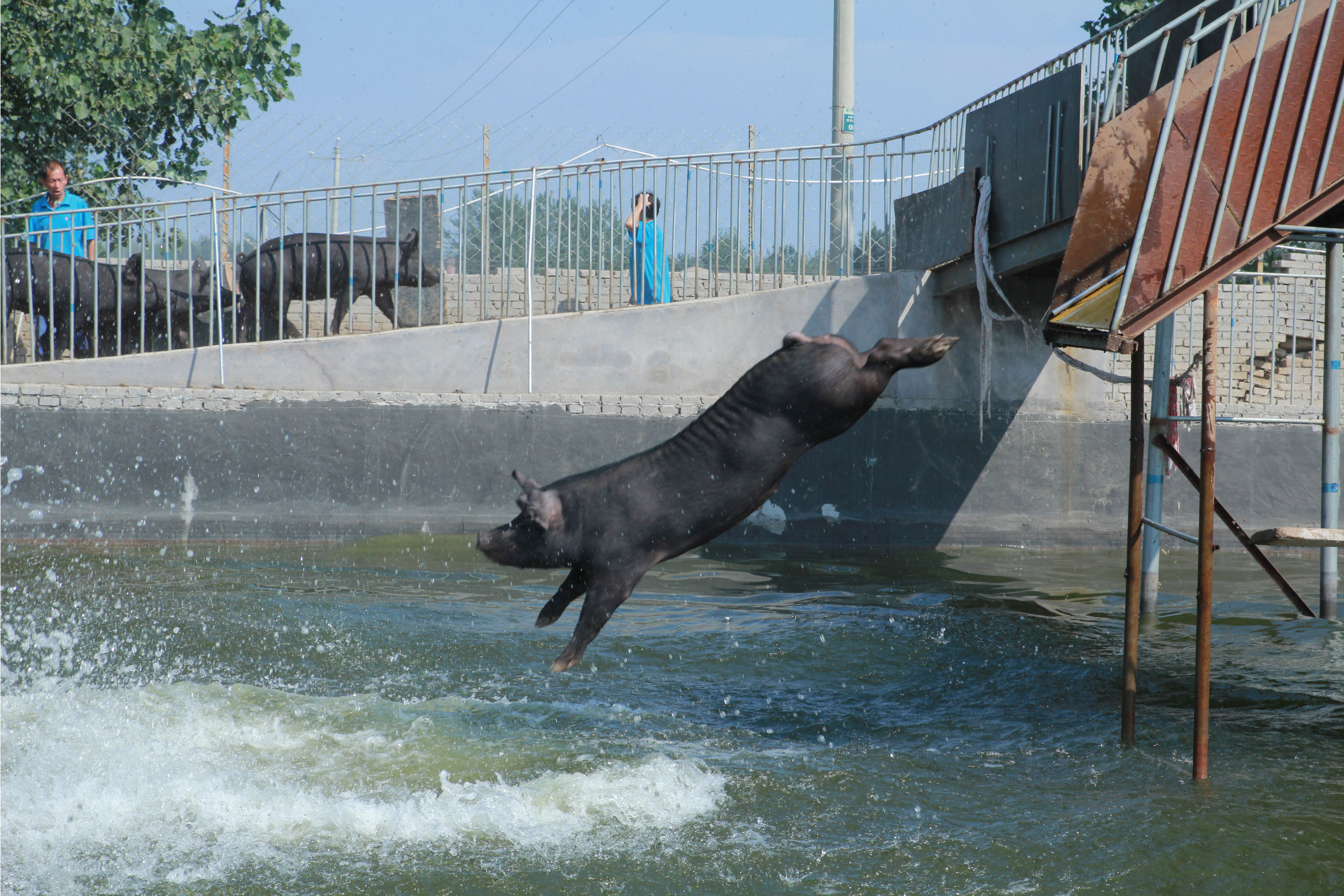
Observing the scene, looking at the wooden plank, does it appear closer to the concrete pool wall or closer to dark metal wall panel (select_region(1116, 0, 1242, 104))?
dark metal wall panel (select_region(1116, 0, 1242, 104))

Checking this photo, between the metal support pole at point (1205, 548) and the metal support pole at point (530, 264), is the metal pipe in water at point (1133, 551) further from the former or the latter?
the metal support pole at point (530, 264)

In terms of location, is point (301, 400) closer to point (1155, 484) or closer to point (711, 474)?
point (711, 474)

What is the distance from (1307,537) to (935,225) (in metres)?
7.49

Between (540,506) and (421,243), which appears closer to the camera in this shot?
(540,506)

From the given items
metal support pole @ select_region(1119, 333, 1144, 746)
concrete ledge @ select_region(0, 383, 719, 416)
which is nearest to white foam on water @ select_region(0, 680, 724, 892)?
metal support pole @ select_region(1119, 333, 1144, 746)

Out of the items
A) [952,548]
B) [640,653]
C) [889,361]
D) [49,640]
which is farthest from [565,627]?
[952,548]

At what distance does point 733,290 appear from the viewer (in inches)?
514

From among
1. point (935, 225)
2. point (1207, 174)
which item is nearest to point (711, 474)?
point (1207, 174)

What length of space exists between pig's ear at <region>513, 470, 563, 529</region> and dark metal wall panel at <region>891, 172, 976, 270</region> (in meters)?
6.56

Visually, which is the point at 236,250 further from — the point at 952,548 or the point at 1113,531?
the point at 1113,531

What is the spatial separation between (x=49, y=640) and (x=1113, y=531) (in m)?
10.0

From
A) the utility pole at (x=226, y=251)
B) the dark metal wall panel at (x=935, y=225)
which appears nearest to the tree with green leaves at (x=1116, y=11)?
the dark metal wall panel at (x=935, y=225)

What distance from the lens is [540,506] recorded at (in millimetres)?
5180

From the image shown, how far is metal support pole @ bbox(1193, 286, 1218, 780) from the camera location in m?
4.80
